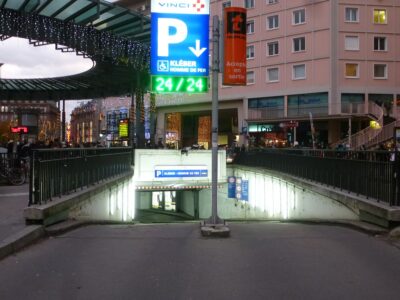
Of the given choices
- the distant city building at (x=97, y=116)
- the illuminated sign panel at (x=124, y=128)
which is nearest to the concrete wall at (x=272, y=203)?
the illuminated sign panel at (x=124, y=128)

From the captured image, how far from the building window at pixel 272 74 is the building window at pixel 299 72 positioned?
200cm

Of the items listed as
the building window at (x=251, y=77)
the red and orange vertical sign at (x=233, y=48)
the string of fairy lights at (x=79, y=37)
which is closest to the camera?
the red and orange vertical sign at (x=233, y=48)

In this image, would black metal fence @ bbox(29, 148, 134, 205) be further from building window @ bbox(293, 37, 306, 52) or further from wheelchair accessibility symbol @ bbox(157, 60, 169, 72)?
building window @ bbox(293, 37, 306, 52)

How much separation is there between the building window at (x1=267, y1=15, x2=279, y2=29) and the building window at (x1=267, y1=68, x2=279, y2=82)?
4.34 metres

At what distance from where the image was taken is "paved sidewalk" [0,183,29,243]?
327 inches

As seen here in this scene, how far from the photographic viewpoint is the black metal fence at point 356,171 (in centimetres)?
986

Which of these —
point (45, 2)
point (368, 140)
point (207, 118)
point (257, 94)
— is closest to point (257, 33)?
point (257, 94)

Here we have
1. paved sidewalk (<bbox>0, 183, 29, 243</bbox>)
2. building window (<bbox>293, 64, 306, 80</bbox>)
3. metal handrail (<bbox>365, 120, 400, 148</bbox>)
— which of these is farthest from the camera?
building window (<bbox>293, 64, 306, 80</bbox>)

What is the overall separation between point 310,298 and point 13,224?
546cm

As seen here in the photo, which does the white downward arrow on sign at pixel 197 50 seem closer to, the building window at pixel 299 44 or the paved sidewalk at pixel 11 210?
the paved sidewalk at pixel 11 210

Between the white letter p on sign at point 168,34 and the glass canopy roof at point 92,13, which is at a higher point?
the glass canopy roof at point 92,13

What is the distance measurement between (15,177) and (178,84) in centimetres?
1060

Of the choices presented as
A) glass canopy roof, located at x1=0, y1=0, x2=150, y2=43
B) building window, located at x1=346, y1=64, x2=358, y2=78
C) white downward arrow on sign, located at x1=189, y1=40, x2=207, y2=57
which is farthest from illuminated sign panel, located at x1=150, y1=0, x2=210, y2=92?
building window, located at x1=346, y1=64, x2=358, y2=78

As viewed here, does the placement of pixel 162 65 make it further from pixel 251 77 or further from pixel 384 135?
pixel 251 77
